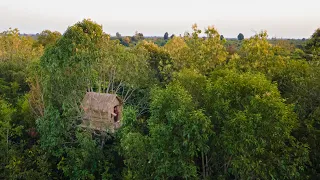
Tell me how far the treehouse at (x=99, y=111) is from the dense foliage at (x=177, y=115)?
311 mm

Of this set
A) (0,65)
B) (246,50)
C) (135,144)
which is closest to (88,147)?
(135,144)

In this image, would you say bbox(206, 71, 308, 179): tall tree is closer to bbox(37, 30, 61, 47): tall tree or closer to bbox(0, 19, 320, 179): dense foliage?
bbox(0, 19, 320, 179): dense foliage

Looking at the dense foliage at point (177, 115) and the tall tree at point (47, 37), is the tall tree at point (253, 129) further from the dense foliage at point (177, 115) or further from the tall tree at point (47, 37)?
the tall tree at point (47, 37)

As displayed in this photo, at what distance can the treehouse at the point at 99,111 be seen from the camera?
1339 centimetres

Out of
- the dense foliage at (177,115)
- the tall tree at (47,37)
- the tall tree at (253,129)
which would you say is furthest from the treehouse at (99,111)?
the tall tree at (47,37)

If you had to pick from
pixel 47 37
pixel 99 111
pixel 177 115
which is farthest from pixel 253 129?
pixel 47 37

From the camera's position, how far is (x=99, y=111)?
13.5 metres

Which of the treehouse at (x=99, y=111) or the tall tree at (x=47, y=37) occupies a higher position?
the tall tree at (x=47, y=37)

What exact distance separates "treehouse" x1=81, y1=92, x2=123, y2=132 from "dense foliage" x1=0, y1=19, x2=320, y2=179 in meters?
0.31

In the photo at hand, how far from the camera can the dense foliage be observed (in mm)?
8328

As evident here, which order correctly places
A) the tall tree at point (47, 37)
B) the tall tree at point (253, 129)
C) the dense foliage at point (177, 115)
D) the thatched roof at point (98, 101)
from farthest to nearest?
the tall tree at point (47, 37) < the thatched roof at point (98, 101) < the dense foliage at point (177, 115) < the tall tree at point (253, 129)

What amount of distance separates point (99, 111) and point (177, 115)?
612cm

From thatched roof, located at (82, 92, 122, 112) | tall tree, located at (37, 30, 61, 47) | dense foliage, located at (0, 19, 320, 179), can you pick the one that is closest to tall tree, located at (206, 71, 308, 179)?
dense foliage, located at (0, 19, 320, 179)

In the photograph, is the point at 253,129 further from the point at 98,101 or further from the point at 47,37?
the point at 47,37
